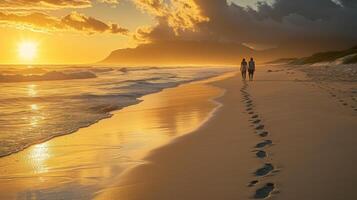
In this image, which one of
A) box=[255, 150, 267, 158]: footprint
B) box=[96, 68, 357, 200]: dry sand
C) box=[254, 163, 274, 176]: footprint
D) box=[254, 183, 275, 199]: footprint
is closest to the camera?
box=[254, 183, 275, 199]: footprint

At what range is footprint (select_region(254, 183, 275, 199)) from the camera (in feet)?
14.3

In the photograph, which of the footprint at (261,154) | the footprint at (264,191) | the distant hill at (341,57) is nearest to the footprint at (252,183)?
the footprint at (264,191)

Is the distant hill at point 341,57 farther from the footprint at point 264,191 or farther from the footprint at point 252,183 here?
the footprint at point 264,191

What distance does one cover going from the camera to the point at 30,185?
550cm

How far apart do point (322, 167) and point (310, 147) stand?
1.25m

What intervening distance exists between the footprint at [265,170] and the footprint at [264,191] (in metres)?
0.49

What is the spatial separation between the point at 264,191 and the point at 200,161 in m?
1.83

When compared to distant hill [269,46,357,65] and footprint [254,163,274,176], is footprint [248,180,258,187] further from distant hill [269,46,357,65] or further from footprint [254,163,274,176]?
distant hill [269,46,357,65]

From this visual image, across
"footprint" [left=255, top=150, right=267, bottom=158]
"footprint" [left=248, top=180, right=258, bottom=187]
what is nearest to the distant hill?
"footprint" [left=255, top=150, right=267, bottom=158]

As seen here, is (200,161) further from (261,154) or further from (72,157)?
(72,157)

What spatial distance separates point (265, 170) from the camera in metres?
5.34

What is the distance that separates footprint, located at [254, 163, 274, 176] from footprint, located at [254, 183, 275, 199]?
487mm

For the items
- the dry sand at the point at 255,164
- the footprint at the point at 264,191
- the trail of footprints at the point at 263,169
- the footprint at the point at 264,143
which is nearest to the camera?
the footprint at the point at 264,191

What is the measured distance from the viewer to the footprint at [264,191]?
14.3 feet
